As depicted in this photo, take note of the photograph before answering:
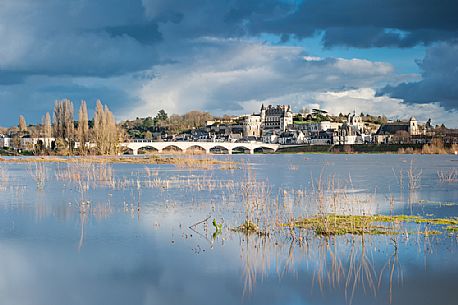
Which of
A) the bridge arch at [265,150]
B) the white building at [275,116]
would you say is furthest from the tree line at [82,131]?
the white building at [275,116]

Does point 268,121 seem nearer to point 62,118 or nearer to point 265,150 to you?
point 265,150

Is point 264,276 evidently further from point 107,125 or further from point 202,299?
point 107,125

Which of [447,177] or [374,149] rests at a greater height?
[374,149]

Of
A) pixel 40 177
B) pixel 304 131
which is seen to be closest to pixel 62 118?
pixel 40 177

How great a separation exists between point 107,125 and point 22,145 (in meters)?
51.1

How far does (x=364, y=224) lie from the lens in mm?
14602

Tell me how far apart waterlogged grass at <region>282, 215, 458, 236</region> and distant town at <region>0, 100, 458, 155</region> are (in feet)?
55.5

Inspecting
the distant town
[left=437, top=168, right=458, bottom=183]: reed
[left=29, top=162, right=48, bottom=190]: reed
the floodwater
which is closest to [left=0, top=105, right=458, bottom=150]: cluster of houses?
the distant town

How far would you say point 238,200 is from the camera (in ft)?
68.8

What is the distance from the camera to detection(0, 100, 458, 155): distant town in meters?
75.5

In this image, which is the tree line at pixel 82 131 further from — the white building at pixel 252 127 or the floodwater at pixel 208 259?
the white building at pixel 252 127

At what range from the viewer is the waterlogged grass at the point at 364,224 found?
13.9 m

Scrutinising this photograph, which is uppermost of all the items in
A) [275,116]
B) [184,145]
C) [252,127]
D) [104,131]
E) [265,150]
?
[275,116]

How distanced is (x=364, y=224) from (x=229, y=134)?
158 meters
